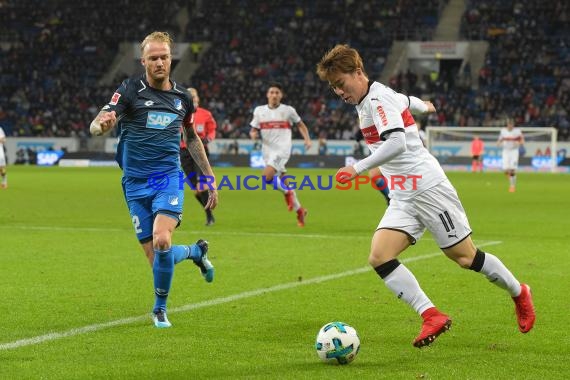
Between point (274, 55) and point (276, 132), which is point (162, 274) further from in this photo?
point (274, 55)

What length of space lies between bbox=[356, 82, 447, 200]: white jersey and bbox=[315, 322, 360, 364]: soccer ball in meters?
1.20

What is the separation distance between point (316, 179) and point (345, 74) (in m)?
27.5

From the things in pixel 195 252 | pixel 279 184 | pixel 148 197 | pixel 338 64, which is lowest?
pixel 279 184

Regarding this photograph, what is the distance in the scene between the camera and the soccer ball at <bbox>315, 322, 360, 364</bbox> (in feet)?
20.3

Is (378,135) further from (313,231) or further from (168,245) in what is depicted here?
(313,231)

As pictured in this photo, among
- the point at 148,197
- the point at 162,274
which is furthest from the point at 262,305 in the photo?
the point at 148,197

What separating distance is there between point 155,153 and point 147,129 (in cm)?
20

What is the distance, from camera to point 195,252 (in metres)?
8.37

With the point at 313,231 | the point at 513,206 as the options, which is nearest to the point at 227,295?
the point at 313,231

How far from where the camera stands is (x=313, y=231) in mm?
16031

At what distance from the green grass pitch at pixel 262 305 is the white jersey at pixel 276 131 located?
1.30m

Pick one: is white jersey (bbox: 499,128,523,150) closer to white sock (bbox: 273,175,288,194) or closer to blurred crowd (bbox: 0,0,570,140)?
blurred crowd (bbox: 0,0,570,140)

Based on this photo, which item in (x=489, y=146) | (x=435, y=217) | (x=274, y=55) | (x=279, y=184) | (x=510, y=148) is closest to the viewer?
(x=435, y=217)

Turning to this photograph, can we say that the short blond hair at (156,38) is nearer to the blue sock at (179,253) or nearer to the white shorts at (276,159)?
the blue sock at (179,253)
